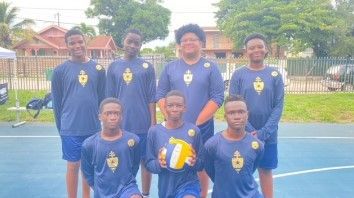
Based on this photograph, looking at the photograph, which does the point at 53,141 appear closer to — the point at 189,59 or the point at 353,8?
the point at 189,59

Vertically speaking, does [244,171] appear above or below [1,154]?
above

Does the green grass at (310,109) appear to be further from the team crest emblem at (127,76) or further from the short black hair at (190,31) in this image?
the short black hair at (190,31)

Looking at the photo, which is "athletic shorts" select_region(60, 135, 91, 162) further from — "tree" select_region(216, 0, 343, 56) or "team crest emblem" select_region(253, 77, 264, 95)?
"tree" select_region(216, 0, 343, 56)

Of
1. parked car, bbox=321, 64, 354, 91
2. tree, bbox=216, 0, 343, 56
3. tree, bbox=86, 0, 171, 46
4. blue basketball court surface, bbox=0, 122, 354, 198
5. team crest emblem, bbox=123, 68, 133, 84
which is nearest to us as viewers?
team crest emblem, bbox=123, 68, 133, 84

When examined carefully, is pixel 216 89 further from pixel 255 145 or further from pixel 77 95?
pixel 77 95

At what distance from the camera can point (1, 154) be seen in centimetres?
649

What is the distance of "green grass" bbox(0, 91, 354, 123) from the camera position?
32.5 feet

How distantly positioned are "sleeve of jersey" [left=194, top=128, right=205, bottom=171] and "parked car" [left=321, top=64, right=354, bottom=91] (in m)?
12.4

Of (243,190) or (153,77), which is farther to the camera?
(153,77)

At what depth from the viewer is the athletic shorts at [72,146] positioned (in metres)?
3.82

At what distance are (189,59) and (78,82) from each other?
3.61ft

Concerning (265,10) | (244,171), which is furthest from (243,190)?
(265,10)

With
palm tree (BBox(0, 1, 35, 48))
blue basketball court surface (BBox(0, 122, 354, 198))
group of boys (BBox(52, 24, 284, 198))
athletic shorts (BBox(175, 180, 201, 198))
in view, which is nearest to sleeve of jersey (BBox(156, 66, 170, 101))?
group of boys (BBox(52, 24, 284, 198))

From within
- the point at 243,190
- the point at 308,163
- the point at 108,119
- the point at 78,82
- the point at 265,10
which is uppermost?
the point at 265,10
